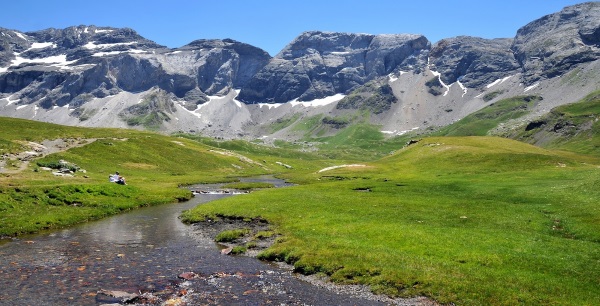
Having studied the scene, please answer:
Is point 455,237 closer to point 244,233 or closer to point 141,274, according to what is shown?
point 244,233

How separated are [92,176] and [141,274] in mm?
70021

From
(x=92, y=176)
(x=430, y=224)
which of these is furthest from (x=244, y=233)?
(x=92, y=176)

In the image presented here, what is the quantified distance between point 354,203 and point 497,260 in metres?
30.0

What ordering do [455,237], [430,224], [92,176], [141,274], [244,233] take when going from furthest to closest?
[92,176] → [244,233] → [430,224] → [455,237] → [141,274]

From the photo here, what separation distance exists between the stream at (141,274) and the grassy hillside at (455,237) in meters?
3.44

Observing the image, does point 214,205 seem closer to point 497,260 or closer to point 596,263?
point 497,260

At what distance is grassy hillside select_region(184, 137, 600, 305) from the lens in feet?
84.8

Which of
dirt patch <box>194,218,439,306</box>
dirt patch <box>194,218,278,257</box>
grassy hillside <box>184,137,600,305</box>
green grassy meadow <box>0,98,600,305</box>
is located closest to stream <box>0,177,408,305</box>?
dirt patch <box>194,218,439,306</box>

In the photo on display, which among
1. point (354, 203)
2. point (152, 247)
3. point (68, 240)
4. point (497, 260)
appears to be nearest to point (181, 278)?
point (152, 247)

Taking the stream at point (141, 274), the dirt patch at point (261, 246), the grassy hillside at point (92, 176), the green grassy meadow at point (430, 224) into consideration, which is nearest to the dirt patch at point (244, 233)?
the dirt patch at point (261, 246)

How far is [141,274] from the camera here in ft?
101

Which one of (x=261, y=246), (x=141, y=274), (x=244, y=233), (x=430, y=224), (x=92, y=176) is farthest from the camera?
(x=92, y=176)

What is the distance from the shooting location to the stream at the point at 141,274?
26.0 m

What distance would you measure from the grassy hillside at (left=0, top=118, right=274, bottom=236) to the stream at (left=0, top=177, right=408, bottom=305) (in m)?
9.98
